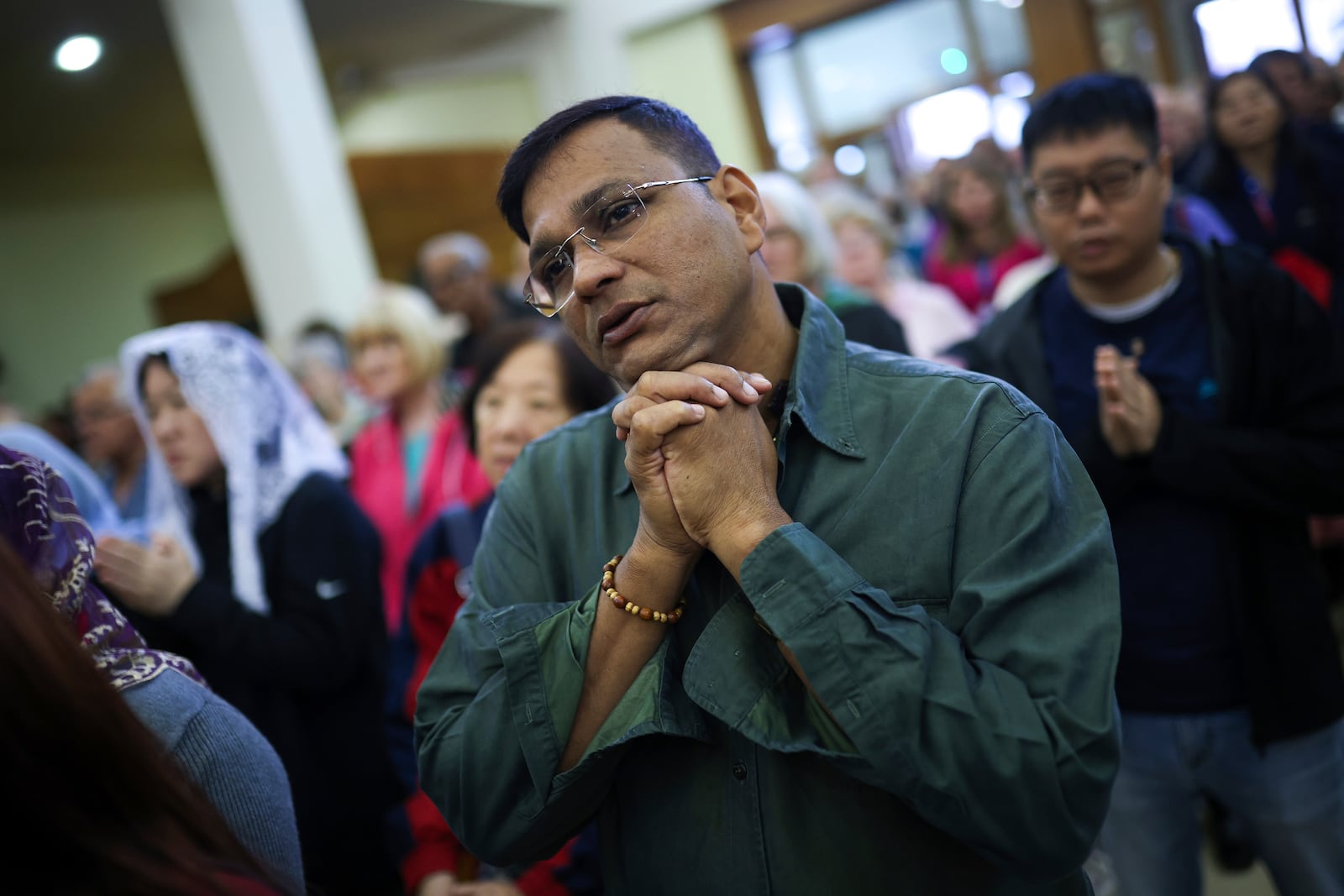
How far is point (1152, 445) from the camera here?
193 centimetres

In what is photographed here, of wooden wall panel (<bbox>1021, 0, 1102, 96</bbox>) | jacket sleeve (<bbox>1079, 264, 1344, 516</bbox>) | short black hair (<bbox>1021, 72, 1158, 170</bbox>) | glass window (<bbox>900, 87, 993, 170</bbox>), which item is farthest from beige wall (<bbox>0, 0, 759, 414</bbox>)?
jacket sleeve (<bbox>1079, 264, 1344, 516</bbox>)

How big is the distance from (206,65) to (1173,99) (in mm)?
5563

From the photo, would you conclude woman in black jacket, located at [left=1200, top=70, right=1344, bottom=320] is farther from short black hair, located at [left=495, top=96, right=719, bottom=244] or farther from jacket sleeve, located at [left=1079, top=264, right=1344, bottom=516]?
short black hair, located at [left=495, top=96, right=719, bottom=244]

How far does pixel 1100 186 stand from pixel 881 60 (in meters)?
8.48

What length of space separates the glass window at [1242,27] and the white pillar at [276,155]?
744cm

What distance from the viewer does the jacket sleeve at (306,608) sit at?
236 cm

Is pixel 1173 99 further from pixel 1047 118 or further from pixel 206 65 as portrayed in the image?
pixel 206 65

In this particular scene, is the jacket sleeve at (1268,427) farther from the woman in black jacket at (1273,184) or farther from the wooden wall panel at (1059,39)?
the wooden wall panel at (1059,39)

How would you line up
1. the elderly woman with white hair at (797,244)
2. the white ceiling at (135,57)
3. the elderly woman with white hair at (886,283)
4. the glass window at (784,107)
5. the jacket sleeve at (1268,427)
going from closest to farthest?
the jacket sleeve at (1268,427), the elderly woman with white hair at (797,244), the elderly woman with white hair at (886,283), the white ceiling at (135,57), the glass window at (784,107)

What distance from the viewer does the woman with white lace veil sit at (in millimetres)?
2379

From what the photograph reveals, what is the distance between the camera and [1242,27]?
9.08m

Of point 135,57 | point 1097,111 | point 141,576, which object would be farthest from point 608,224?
point 135,57

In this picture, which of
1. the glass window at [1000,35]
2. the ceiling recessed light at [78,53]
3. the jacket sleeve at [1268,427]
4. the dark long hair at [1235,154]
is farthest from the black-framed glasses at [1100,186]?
the glass window at [1000,35]

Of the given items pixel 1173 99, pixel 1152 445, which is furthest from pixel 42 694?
pixel 1173 99
